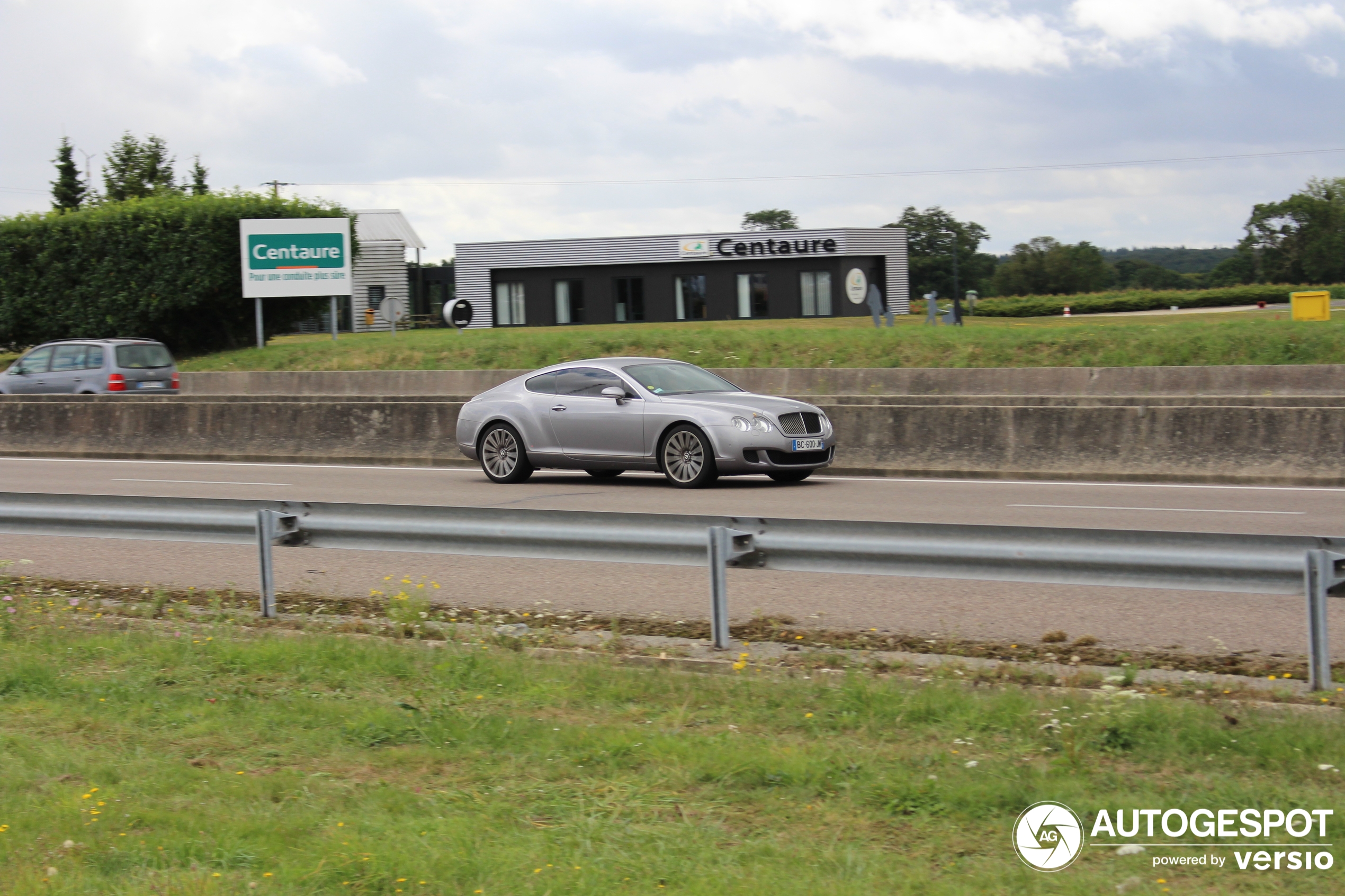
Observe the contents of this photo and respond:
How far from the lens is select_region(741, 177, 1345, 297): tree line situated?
354 feet

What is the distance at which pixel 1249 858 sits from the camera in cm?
370

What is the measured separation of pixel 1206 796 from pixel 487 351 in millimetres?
29430

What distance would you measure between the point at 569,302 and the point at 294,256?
76.8 ft

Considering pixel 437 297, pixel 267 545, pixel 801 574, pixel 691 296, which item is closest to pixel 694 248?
pixel 691 296

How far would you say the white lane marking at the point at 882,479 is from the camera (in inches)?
554

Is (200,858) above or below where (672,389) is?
below

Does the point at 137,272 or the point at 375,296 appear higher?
the point at 375,296

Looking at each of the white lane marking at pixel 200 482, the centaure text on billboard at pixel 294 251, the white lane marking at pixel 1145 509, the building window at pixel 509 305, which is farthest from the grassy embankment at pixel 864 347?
the building window at pixel 509 305

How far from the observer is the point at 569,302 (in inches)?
2308

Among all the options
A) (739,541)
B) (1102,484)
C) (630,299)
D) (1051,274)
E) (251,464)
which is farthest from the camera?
(1051,274)

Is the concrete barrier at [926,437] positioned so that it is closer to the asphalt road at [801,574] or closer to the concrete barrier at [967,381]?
the asphalt road at [801,574]

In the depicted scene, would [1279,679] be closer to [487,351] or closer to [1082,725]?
[1082,725]

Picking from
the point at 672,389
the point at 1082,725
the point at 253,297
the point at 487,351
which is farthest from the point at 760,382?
the point at 1082,725

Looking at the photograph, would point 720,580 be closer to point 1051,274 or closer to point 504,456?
point 504,456
